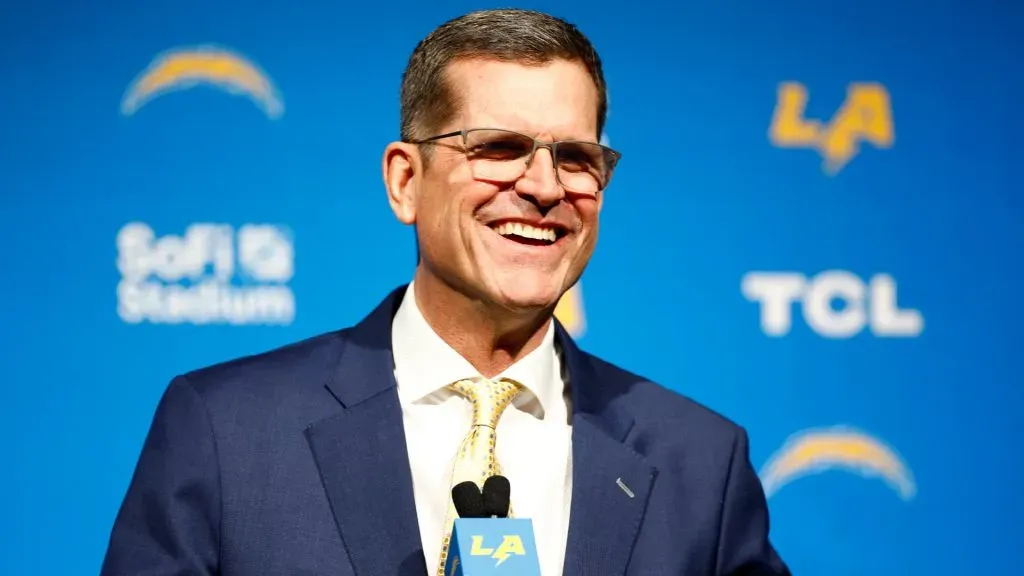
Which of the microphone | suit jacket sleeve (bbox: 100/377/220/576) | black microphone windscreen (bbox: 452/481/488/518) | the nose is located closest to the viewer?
the microphone

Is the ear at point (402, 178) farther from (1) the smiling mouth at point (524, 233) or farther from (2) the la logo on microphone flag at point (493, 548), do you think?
(2) the la logo on microphone flag at point (493, 548)

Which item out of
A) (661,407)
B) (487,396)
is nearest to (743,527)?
(661,407)

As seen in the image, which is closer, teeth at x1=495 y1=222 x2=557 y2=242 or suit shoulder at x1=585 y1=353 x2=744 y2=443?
teeth at x1=495 y1=222 x2=557 y2=242

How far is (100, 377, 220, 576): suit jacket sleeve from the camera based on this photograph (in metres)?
1.70

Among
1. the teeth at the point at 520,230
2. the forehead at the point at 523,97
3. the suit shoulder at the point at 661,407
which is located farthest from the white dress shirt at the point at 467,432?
the forehead at the point at 523,97

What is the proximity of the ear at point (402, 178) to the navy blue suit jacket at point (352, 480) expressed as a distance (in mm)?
183

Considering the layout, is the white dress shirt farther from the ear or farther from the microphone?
the microphone

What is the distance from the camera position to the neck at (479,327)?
1956 mm

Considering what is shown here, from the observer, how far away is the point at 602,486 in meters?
1.91

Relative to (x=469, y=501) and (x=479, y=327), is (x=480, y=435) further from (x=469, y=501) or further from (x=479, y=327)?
(x=469, y=501)

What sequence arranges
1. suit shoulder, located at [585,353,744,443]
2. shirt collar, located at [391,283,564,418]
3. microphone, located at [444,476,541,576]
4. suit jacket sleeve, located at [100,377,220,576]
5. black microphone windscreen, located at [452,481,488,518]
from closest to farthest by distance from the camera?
microphone, located at [444,476,541,576]
black microphone windscreen, located at [452,481,488,518]
suit jacket sleeve, located at [100,377,220,576]
shirt collar, located at [391,283,564,418]
suit shoulder, located at [585,353,744,443]

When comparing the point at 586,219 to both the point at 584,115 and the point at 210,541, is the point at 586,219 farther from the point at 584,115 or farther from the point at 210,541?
the point at 210,541

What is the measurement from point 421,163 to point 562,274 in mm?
290

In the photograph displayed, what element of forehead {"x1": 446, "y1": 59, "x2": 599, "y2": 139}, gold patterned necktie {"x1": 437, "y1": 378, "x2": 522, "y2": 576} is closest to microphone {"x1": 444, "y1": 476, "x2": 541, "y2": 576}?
gold patterned necktie {"x1": 437, "y1": 378, "x2": 522, "y2": 576}
